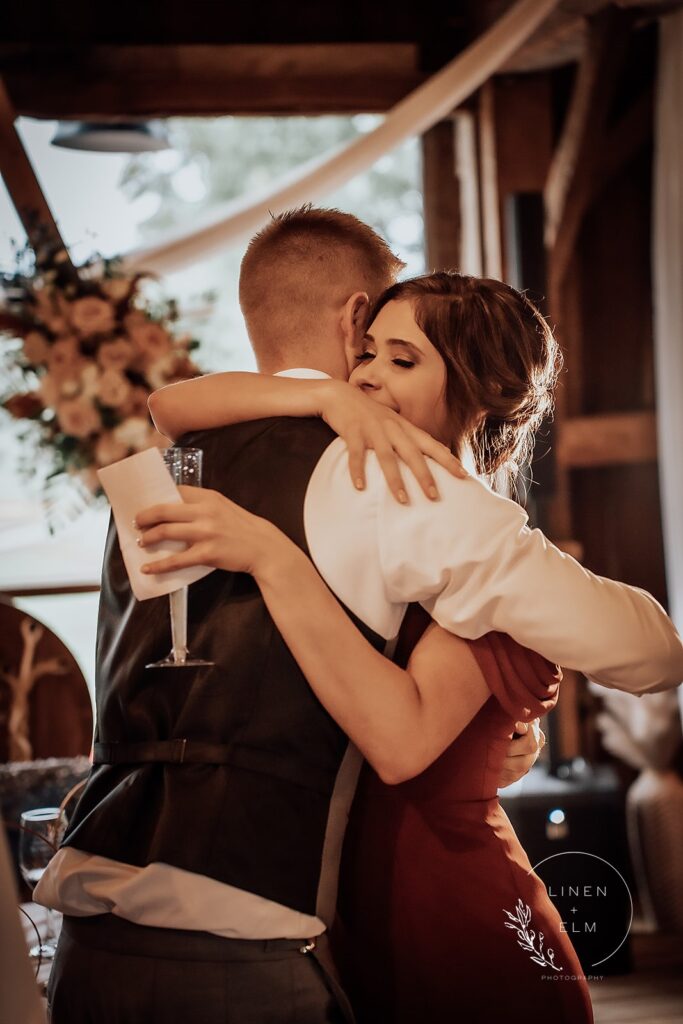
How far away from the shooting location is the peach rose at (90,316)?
9.87 ft

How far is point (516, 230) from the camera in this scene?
3.88m

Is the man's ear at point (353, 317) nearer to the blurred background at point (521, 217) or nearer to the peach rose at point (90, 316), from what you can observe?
the peach rose at point (90, 316)

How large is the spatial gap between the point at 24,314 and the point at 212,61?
1.77 m

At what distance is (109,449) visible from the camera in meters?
3.02

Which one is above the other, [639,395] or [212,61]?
[212,61]

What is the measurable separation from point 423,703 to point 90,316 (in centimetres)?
208

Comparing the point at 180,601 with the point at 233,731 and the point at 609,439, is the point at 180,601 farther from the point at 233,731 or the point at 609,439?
the point at 609,439

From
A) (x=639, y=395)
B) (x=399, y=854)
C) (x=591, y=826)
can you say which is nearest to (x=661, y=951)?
(x=591, y=826)

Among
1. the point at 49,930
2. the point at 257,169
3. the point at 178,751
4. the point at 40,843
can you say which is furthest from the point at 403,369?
the point at 257,169

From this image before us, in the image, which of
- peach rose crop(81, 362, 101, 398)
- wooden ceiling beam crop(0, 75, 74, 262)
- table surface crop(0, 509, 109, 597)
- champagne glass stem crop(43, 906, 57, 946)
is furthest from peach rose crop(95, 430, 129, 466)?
champagne glass stem crop(43, 906, 57, 946)

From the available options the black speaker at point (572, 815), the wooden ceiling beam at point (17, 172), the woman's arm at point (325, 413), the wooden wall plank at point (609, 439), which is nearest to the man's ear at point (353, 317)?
the woman's arm at point (325, 413)

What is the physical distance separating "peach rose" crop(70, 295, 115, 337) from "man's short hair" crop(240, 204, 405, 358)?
1.59m

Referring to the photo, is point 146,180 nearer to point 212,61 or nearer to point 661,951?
point 212,61

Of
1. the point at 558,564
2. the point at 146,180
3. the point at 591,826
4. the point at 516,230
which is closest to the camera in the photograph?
the point at 558,564
